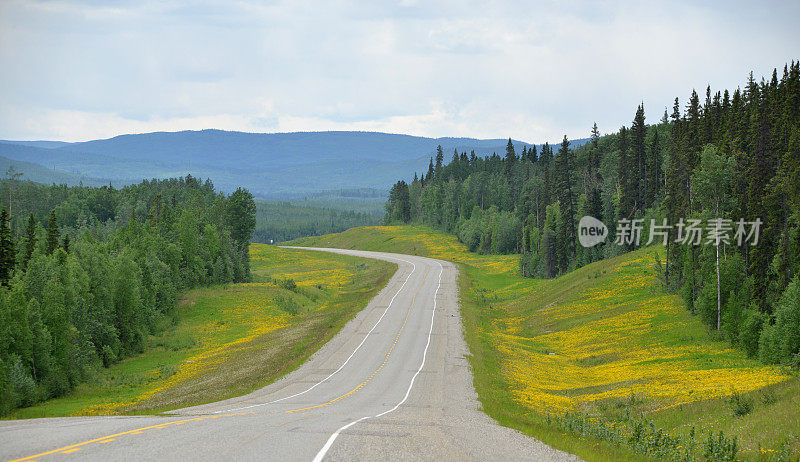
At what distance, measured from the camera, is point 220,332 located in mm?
66500

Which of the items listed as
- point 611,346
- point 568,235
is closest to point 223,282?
point 568,235

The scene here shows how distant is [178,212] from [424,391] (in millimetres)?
89341

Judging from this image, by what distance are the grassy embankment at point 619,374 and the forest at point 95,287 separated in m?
31.4

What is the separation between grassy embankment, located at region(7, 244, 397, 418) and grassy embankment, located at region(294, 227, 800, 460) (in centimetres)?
1481

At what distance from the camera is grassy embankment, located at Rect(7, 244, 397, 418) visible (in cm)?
3762

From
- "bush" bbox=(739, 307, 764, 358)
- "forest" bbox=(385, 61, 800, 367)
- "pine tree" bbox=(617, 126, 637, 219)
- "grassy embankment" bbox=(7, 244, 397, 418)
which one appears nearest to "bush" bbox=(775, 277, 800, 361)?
"forest" bbox=(385, 61, 800, 367)

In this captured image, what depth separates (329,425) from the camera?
2002 centimetres

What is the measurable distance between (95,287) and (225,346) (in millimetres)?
13473

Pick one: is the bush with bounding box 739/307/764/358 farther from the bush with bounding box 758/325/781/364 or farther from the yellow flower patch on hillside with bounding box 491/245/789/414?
the bush with bounding box 758/325/781/364

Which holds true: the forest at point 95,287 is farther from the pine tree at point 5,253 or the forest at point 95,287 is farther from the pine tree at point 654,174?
the pine tree at point 654,174

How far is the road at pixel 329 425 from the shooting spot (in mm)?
15586

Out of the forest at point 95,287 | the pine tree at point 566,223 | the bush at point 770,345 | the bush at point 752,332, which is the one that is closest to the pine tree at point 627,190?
the pine tree at point 566,223

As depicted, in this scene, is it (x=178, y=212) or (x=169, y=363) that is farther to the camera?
(x=178, y=212)

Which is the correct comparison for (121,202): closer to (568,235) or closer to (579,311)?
(568,235)
